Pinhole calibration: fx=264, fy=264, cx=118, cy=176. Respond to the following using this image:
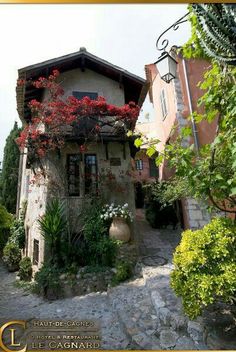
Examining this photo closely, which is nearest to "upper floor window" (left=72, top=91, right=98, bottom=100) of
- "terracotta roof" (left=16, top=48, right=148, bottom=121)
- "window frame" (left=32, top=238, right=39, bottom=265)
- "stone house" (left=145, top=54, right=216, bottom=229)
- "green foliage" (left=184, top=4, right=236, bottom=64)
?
"terracotta roof" (left=16, top=48, right=148, bottom=121)

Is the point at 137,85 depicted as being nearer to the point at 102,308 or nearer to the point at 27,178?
the point at 27,178

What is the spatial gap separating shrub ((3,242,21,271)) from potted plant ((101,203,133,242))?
556 cm

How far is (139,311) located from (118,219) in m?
3.59

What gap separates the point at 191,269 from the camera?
162 inches

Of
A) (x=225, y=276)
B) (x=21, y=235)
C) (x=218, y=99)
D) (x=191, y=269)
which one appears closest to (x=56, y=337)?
(x=191, y=269)

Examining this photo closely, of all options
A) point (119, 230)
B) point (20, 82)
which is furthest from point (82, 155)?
point (20, 82)

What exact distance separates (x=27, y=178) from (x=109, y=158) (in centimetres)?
635

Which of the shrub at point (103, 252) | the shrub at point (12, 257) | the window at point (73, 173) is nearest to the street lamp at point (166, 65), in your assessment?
the shrub at point (103, 252)

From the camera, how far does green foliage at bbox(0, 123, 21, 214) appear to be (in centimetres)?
1753

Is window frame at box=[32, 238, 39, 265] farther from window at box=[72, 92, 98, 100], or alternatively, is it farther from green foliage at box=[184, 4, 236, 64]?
green foliage at box=[184, 4, 236, 64]

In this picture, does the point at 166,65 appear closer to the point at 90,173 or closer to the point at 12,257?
the point at 90,173

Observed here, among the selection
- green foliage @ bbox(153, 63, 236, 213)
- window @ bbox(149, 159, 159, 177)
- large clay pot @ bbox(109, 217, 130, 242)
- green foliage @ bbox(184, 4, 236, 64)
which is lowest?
large clay pot @ bbox(109, 217, 130, 242)

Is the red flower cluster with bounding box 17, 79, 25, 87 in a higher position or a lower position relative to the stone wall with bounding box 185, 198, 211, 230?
Result: higher

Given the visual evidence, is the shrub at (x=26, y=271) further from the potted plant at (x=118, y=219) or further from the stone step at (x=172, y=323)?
the stone step at (x=172, y=323)
